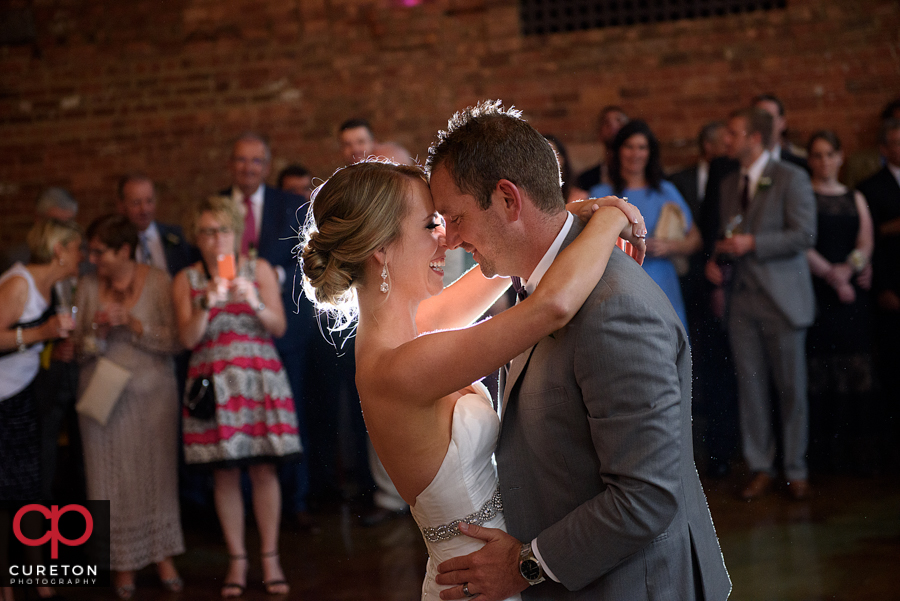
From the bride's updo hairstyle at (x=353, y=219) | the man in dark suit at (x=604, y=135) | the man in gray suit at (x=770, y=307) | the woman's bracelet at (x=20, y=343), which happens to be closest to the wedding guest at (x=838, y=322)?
the man in gray suit at (x=770, y=307)

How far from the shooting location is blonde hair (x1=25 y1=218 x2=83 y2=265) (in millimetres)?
3490

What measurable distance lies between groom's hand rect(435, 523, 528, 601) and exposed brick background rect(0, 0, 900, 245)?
4.15 meters

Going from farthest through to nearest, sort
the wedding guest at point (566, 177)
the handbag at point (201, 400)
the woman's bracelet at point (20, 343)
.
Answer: the wedding guest at point (566, 177) < the woman's bracelet at point (20, 343) < the handbag at point (201, 400)

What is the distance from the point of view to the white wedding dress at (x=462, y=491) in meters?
1.61

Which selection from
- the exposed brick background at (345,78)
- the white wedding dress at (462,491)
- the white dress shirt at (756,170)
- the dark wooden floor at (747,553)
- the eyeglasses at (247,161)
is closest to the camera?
the white wedding dress at (462,491)

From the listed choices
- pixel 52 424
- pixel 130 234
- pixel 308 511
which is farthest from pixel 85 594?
pixel 130 234

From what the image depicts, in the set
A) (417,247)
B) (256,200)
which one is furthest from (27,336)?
(417,247)

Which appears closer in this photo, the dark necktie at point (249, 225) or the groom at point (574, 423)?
the groom at point (574, 423)

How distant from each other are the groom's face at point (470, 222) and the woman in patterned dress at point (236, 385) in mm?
1978

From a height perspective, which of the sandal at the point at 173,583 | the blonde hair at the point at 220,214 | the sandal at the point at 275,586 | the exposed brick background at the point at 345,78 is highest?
the exposed brick background at the point at 345,78

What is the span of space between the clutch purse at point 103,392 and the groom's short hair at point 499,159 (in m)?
2.46

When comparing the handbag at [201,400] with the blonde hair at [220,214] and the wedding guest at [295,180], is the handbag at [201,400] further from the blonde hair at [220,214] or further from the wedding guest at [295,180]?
the wedding guest at [295,180]

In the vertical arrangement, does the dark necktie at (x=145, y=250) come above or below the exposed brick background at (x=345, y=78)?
below

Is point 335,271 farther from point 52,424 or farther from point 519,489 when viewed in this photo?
point 52,424
